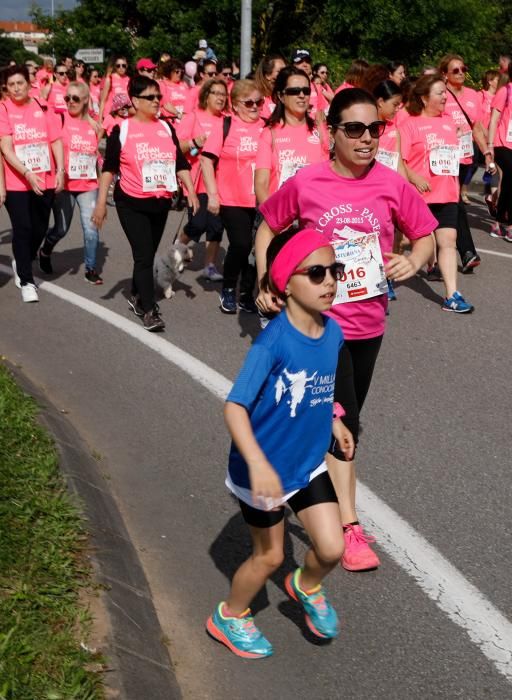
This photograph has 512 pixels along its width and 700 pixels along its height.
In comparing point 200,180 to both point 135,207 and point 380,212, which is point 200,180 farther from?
point 380,212

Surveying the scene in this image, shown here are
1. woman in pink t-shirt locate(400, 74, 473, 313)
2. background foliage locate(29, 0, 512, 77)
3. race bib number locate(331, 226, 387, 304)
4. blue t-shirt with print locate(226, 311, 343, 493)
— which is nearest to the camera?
blue t-shirt with print locate(226, 311, 343, 493)

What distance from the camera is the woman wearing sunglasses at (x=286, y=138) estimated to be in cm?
703

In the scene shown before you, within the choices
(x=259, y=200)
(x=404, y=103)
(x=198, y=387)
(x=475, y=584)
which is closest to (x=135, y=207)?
(x=259, y=200)

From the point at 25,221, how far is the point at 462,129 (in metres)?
4.39

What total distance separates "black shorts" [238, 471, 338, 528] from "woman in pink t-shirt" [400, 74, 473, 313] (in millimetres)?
5324

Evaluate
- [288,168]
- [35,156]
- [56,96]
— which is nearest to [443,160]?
[288,168]

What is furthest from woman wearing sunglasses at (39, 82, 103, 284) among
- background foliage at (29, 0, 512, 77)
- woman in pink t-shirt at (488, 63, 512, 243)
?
background foliage at (29, 0, 512, 77)

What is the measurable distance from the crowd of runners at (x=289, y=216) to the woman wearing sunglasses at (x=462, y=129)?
0.08ft

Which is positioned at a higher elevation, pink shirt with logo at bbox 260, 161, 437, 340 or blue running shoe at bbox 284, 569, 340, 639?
pink shirt with logo at bbox 260, 161, 437, 340

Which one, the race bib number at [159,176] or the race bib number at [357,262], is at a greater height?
the race bib number at [357,262]

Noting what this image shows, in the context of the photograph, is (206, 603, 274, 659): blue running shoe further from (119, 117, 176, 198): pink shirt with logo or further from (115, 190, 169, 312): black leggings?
(119, 117, 176, 198): pink shirt with logo

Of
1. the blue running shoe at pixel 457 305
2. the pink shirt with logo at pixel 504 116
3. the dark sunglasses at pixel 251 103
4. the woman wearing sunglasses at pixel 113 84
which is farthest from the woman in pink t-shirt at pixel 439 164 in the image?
the woman wearing sunglasses at pixel 113 84

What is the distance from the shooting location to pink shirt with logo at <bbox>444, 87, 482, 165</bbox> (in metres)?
10.3

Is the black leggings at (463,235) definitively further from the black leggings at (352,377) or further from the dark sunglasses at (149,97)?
the black leggings at (352,377)
